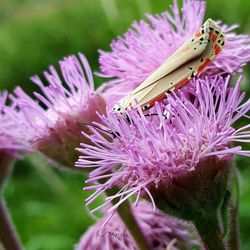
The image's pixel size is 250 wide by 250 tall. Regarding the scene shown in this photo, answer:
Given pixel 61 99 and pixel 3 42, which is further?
pixel 3 42

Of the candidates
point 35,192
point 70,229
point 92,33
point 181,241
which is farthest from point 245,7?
point 181,241

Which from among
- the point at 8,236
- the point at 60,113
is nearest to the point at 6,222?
the point at 8,236

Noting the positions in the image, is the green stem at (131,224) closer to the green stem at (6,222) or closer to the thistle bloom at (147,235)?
the thistle bloom at (147,235)

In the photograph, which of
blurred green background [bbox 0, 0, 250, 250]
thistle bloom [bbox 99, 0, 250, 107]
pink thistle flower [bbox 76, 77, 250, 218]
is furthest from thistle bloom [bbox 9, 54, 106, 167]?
blurred green background [bbox 0, 0, 250, 250]

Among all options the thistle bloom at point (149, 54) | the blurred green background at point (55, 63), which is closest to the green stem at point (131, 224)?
the thistle bloom at point (149, 54)

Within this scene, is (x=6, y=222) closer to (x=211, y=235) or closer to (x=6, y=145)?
(x=6, y=145)

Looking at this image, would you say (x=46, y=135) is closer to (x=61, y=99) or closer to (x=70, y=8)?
(x=61, y=99)
